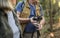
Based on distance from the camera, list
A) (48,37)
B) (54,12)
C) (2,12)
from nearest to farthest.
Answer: (2,12)
(48,37)
(54,12)

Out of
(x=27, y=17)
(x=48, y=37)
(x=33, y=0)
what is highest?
(x=33, y=0)

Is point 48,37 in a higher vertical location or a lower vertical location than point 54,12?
lower

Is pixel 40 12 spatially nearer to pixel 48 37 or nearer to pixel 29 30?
pixel 29 30

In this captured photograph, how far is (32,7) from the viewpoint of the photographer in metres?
4.12

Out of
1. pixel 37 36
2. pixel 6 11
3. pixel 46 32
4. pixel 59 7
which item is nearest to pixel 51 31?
pixel 46 32

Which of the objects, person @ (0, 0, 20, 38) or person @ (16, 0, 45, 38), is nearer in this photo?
person @ (0, 0, 20, 38)

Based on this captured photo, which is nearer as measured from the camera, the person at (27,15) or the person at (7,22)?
the person at (7,22)

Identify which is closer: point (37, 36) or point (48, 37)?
point (37, 36)

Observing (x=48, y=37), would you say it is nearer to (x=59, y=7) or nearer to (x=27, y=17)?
(x=59, y=7)

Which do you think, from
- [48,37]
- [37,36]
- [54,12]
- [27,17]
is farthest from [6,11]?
[54,12]

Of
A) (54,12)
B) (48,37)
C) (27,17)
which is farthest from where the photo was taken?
(54,12)

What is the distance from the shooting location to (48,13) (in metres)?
8.18

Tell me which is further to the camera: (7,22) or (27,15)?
(27,15)

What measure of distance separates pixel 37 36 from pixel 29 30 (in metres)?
0.26
